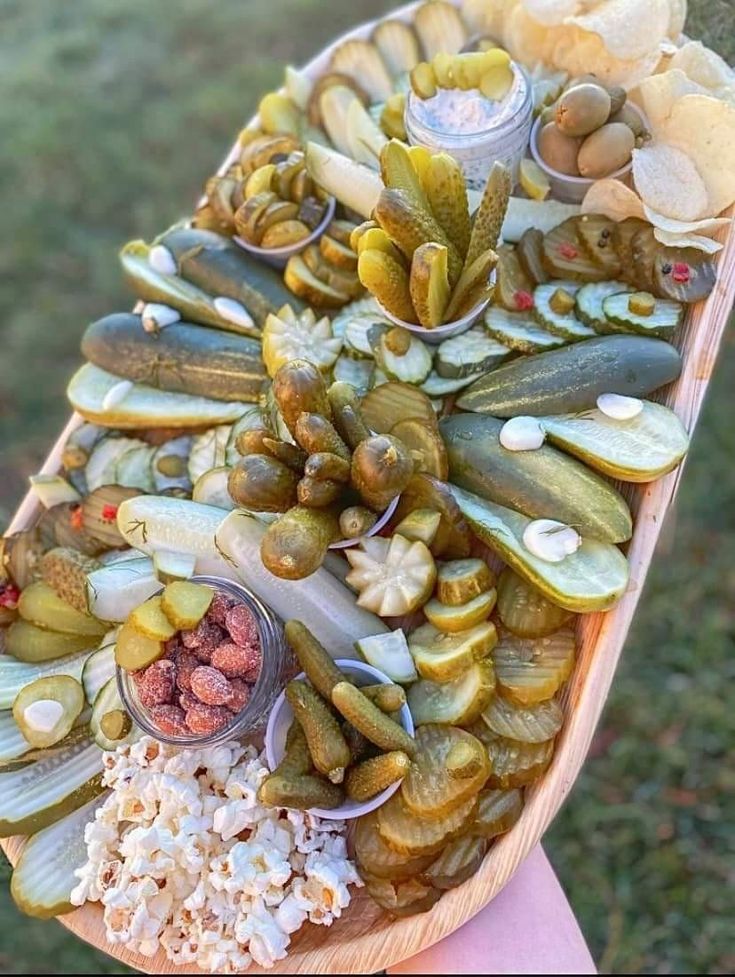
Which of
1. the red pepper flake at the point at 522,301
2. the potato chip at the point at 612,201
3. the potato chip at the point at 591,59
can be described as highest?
the potato chip at the point at 591,59

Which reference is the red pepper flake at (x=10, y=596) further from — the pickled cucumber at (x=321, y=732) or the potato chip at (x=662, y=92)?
the potato chip at (x=662, y=92)

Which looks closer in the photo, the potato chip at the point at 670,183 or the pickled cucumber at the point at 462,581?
the pickled cucumber at the point at 462,581

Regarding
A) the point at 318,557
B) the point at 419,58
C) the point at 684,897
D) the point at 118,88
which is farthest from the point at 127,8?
the point at 684,897

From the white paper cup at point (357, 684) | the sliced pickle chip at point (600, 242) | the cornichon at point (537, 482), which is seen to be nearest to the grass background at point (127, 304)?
the white paper cup at point (357, 684)

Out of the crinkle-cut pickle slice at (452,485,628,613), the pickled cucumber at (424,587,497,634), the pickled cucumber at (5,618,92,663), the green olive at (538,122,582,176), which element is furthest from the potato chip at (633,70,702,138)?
the pickled cucumber at (5,618,92,663)

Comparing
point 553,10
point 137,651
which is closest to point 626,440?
point 137,651

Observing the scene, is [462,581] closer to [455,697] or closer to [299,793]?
[455,697]

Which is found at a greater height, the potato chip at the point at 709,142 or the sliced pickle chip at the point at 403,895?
the potato chip at the point at 709,142
